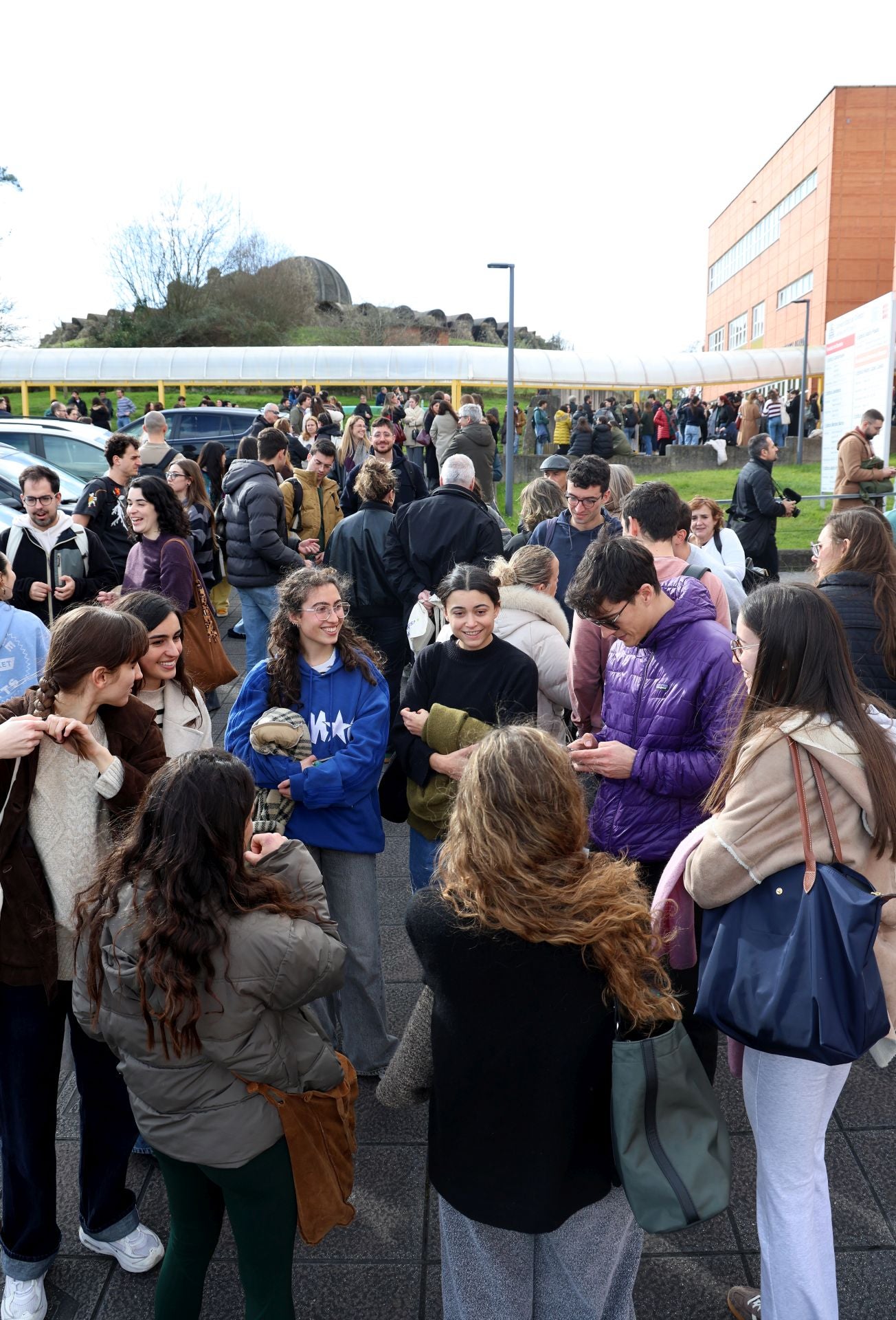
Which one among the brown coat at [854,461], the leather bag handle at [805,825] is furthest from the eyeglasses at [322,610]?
the brown coat at [854,461]

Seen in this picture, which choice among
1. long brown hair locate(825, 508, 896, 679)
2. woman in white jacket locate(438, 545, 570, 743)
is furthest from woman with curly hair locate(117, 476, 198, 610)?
long brown hair locate(825, 508, 896, 679)

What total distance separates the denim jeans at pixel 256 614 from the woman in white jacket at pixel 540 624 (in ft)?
12.3

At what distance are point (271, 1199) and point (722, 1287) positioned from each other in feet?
4.46

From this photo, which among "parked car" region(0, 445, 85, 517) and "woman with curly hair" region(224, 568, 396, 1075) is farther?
"parked car" region(0, 445, 85, 517)

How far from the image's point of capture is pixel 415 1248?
10.2ft

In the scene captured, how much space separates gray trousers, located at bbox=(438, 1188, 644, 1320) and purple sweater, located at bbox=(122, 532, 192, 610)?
442cm

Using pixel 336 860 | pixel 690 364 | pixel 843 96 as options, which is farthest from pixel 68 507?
pixel 843 96

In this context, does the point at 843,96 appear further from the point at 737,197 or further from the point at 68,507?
the point at 68,507

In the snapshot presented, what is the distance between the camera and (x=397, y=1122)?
371 cm

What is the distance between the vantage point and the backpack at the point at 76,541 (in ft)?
20.2

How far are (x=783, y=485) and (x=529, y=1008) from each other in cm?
2010

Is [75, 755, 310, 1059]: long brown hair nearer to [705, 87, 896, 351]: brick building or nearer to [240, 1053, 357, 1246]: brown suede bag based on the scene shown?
[240, 1053, 357, 1246]: brown suede bag

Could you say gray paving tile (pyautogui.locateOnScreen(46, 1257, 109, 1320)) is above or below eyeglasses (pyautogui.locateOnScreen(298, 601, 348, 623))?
below

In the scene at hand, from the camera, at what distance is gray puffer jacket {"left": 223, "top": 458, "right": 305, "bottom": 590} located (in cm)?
771
